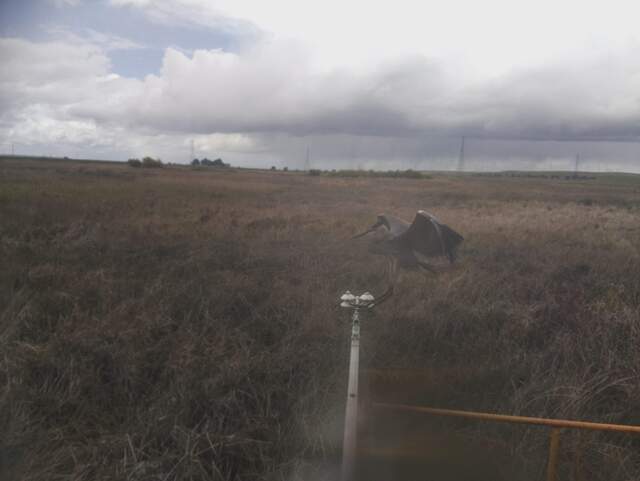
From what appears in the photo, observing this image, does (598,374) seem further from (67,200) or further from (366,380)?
(67,200)

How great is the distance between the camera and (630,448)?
3445 mm

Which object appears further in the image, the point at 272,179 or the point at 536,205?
the point at 536,205

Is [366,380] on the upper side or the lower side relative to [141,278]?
lower

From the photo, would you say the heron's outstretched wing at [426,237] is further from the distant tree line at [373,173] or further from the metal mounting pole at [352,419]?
the metal mounting pole at [352,419]

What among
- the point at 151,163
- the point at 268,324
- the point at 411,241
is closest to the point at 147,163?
the point at 151,163

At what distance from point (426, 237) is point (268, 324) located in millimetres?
2023

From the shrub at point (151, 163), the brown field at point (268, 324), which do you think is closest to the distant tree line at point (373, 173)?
the brown field at point (268, 324)

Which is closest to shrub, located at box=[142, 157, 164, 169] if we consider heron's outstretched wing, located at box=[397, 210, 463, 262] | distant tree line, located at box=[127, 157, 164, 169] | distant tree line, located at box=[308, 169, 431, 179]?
distant tree line, located at box=[127, 157, 164, 169]

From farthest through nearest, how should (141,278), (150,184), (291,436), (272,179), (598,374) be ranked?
(272,179) → (150,184) → (141,278) → (598,374) → (291,436)

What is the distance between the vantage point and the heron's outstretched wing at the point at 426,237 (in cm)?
470

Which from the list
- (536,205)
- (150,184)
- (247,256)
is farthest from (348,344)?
(536,205)

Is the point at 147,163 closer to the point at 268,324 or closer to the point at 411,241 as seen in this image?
the point at 268,324

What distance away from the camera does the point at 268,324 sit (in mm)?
4242

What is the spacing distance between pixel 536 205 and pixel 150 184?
19.7 ft
